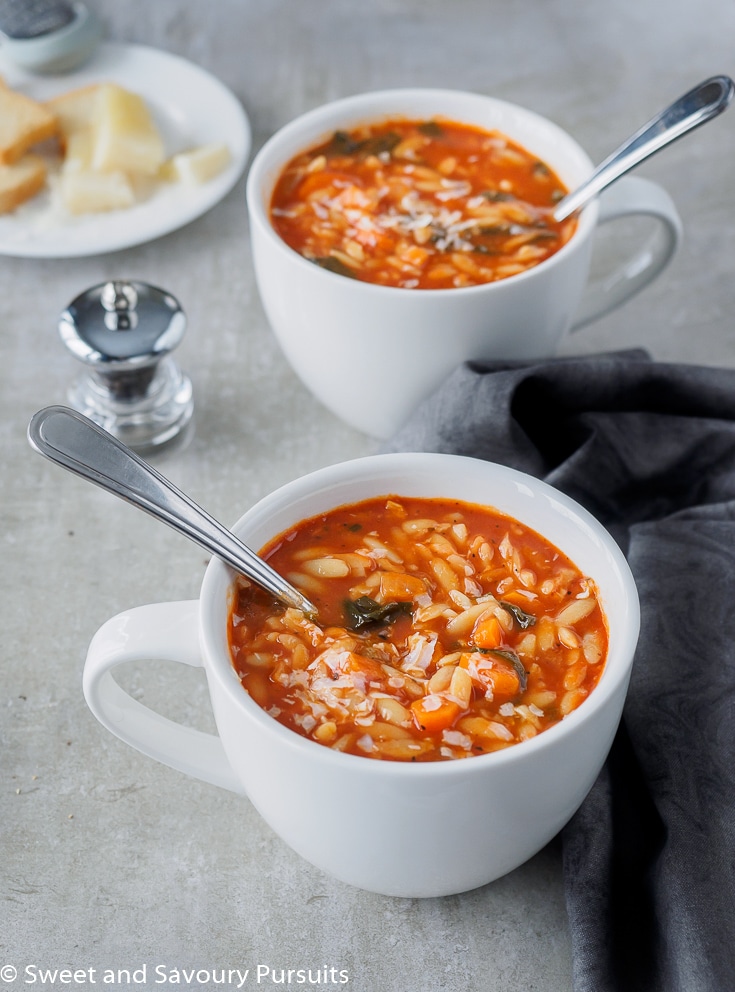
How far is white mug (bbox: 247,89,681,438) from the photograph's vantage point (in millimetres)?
2037

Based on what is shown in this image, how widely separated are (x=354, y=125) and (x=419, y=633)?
1349mm

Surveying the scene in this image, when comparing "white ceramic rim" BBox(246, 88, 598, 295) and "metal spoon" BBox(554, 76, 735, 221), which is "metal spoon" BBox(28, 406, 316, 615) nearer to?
"white ceramic rim" BBox(246, 88, 598, 295)

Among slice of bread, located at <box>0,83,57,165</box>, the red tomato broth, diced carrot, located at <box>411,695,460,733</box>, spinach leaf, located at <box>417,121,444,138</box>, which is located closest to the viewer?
diced carrot, located at <box>411,695,460,733</box>

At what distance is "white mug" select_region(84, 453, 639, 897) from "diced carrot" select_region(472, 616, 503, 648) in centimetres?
15

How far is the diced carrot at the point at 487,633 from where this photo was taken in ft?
4.94

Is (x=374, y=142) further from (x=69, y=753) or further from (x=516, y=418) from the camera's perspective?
(x=69, y=753)

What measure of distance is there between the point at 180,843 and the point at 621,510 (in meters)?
0.99

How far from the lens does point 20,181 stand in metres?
2.73

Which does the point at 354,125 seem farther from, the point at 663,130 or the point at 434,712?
the point at 434,712

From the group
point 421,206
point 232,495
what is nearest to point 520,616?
point 232,495

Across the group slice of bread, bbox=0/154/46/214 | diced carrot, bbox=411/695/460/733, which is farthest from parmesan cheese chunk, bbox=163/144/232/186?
diced carrot, bbox=411/695/460/733

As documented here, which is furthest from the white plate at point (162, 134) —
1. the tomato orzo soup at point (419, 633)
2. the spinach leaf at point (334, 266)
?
the tomato orzo soup at point (419, 633)

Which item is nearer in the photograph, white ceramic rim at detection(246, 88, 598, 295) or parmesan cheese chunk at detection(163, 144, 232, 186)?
white ceramic rim at detection(246, 88, 598, 295)

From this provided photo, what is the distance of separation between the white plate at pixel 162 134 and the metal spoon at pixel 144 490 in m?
1.17
